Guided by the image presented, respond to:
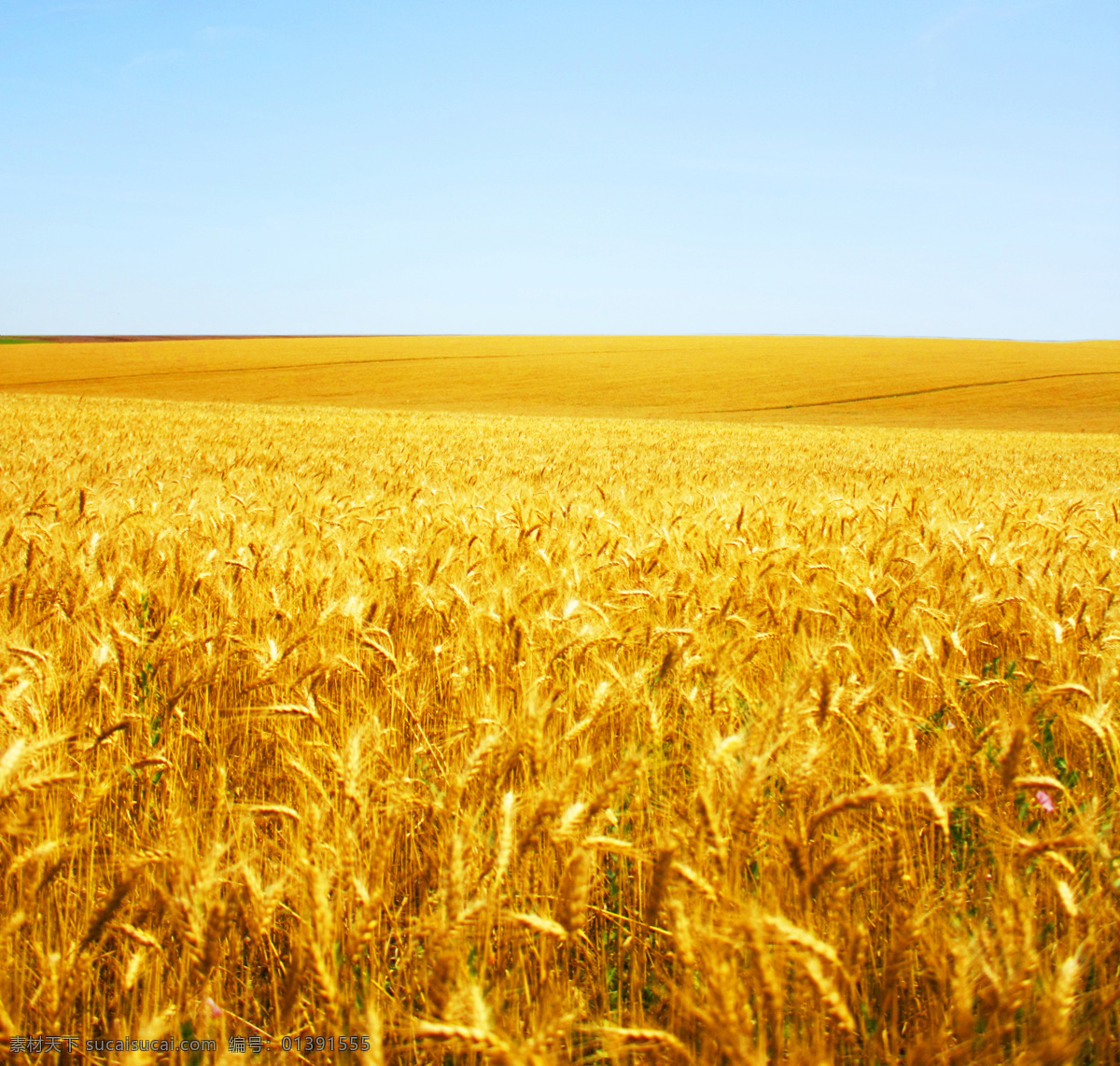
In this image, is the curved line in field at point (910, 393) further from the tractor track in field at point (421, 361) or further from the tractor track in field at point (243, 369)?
the tractor track in field at point (243, 369)

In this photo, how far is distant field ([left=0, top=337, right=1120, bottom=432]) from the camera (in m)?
36.1

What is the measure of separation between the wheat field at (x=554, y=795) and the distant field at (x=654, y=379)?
99.5ft

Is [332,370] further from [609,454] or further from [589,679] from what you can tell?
[589,679]

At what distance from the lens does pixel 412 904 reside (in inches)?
58.1

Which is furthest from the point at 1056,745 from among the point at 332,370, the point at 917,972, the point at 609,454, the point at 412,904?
the point at 332,370

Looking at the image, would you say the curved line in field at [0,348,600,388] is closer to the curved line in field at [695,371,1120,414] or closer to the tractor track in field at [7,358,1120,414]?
the tractor track in field at [7,358,1120,414]

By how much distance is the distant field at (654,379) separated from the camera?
36062 mm

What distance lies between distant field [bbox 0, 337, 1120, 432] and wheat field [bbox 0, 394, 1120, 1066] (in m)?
30.3

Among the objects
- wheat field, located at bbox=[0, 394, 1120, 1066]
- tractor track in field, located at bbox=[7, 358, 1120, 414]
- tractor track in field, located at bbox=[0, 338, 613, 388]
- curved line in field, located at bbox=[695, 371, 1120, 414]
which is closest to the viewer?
wheat field, located at bbox=[0, 394, 1120, 1066]

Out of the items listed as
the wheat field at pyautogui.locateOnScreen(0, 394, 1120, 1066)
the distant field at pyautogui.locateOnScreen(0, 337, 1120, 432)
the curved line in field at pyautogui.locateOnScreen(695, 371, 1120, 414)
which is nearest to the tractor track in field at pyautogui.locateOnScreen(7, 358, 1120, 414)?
the curved line in field at pyautogui.locateOnScreen(695, 371, 1120, 414)

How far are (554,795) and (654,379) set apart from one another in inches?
1753

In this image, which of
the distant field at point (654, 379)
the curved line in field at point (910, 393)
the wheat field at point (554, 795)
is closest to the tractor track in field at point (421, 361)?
the curved line in field at point (910, 393)

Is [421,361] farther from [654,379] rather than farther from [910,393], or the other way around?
[910,393]

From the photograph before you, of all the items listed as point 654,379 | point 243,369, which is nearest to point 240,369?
point 243,369
